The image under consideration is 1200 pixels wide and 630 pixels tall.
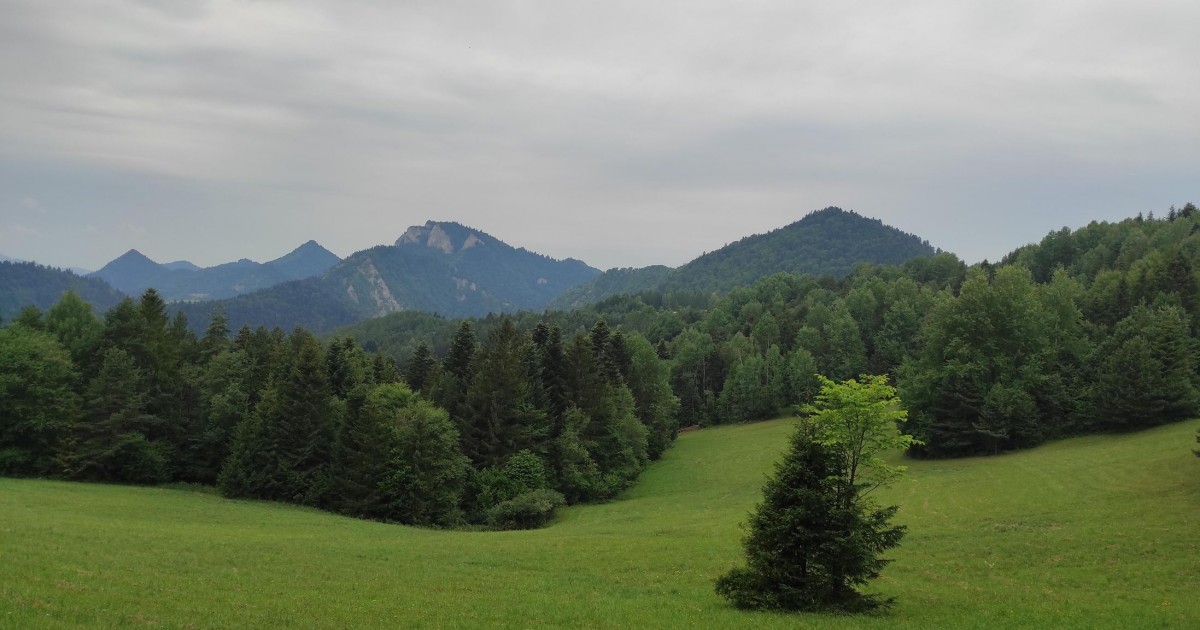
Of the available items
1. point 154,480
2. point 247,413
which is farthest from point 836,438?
point 154,480

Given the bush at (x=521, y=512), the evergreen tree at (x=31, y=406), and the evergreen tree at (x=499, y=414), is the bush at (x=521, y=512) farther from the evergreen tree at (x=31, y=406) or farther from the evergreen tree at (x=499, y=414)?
the evergreen tree at (x=31, y=406)

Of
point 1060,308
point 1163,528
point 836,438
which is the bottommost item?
point 1163,528

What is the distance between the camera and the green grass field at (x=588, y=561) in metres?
19.3

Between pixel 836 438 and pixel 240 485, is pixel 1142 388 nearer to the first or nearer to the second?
pixel 836 438

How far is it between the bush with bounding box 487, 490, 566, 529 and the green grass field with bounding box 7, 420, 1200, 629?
335 centimetres

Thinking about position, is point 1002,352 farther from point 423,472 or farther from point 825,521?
point 423,472

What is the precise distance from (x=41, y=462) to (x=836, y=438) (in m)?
60.0

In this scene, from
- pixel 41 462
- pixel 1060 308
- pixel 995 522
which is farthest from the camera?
pixel 1060 308

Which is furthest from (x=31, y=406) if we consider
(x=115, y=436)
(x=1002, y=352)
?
(x=1002, y=352)

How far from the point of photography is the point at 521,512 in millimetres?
51562

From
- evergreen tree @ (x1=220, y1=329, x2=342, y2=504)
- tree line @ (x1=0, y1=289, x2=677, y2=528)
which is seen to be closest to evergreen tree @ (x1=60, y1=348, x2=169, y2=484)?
tree line @ (x1=0, y1=289, x2=677, y2=528)

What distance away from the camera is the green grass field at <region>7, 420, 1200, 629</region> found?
1928 centimetres

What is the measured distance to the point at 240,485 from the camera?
54906 millimetres

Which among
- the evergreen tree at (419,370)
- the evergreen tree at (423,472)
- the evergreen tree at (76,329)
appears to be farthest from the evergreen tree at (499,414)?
the evergreen tree at (76,329)
